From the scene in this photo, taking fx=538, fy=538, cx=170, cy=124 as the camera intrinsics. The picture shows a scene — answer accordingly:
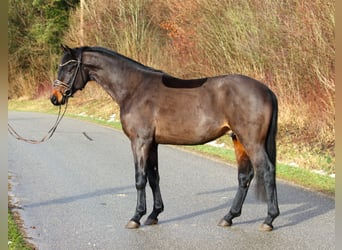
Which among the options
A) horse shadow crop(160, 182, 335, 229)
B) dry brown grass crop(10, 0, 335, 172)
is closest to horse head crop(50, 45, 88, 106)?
horse shadow crop(160, 182, 335, 229)

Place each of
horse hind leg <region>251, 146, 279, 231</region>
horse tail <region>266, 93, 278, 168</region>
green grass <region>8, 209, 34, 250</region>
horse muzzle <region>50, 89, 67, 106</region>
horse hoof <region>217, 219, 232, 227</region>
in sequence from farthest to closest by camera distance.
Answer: horse muzzle <region>50, 89, 67, 106</region>
horse hoof <region>217, 219, 232, 227</region>
horse tail <region>266, 93, 278, 168</region>
horse hind leg <region>251, 146, 279, 231</region>
green grass <region>8, 209, 34, 250</region>

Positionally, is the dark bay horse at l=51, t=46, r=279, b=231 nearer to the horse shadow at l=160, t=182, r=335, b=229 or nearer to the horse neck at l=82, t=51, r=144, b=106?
the horse neck at l=82, t=51, r=144, b=106

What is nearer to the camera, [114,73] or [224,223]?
[224,223]

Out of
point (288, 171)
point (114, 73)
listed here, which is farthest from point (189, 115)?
point (288, 171)

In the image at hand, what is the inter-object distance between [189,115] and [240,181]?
1.08 metres

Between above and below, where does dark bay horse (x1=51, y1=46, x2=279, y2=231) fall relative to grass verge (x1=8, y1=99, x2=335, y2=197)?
above

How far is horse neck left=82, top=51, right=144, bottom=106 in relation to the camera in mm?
6676

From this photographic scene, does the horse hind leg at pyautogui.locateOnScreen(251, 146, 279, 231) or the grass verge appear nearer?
the horse hind leg at pyautogui.locateOnScreen(251, 146, 279, 231)

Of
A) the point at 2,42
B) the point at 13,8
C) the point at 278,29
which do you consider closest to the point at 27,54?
the point at 13,8

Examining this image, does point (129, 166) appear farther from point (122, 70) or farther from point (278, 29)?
point (278, 29)

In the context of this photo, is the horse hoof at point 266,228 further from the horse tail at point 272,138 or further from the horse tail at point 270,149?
the horse tail at point 272,138

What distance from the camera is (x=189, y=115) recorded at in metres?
6.40

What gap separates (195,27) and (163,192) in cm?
1014

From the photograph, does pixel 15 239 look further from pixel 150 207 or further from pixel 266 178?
pixel 266 178
